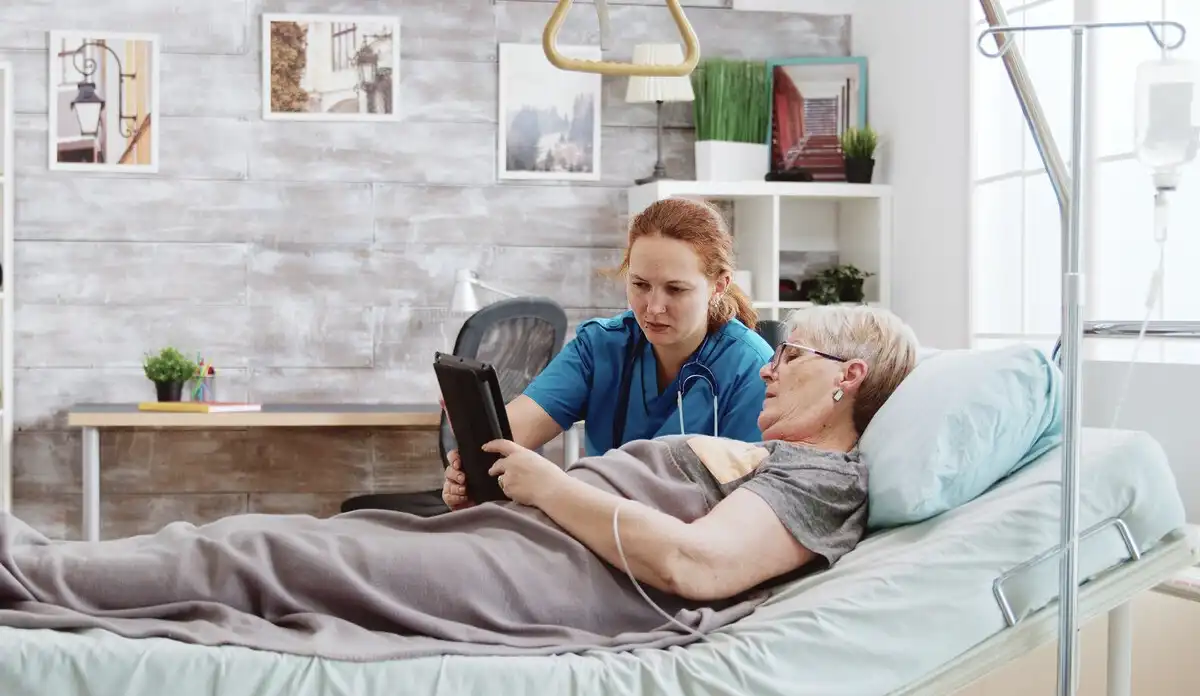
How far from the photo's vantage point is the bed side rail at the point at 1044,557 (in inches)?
64.8

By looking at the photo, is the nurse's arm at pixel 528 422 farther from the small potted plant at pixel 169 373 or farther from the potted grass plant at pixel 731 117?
the potted grass plant at pixel 731 117

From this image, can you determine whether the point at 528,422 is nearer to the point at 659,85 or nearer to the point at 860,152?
the point at 659,85

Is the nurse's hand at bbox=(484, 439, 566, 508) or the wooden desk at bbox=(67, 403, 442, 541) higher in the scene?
the nurse's hand at bbox=(484, 439, 566, 508)

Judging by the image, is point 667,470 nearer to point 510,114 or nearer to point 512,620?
point 512,620

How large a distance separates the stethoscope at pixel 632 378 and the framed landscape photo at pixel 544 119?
2018mm

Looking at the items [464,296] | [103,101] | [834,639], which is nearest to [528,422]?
[834,639]

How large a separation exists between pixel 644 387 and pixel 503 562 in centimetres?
81

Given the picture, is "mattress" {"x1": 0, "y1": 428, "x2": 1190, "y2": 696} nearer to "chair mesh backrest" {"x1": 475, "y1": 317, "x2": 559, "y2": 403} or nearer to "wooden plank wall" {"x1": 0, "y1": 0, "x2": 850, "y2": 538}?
"chair mesh backrest" {"x1": 475, "y1": 317, "x2": 559, "y2": 403}

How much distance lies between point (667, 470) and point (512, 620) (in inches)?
13.4

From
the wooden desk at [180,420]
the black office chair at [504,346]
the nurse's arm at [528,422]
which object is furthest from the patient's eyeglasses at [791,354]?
the wooden desk at [180,420]

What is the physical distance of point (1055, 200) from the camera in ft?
11.1

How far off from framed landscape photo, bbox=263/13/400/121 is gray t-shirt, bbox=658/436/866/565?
269 centimetres

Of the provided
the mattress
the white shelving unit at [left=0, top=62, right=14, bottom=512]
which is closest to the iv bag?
the mattress

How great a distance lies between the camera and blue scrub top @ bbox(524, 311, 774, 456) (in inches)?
91.4
